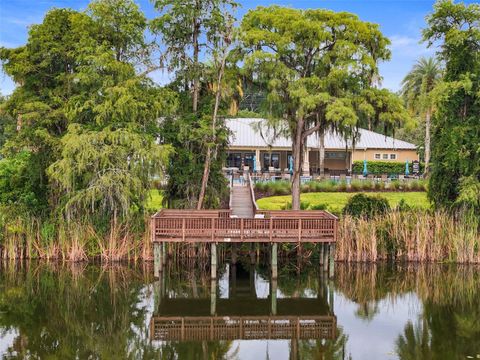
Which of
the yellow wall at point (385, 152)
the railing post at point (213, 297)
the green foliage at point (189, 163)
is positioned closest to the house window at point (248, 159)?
the yellow wall at point (385, 152)

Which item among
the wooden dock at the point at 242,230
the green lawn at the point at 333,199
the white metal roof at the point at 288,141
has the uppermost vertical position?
the white metal roof at the point at 288,141

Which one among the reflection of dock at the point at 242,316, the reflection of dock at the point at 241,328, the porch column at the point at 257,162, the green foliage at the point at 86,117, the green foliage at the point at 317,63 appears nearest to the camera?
the reflection of dock at the point at 241,328

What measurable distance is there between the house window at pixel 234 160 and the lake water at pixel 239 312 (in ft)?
90.2

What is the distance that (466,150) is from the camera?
24266 millimetres

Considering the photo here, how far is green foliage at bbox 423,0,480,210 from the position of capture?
23984mm

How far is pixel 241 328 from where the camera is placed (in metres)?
16.4

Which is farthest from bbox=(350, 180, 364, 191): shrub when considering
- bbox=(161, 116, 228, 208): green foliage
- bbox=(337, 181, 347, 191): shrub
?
bbox=(161, 116, 228, 208): green foliage

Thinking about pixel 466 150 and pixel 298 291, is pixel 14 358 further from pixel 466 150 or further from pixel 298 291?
pixel 466 150

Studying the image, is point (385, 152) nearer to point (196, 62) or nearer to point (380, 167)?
point (380, 167)

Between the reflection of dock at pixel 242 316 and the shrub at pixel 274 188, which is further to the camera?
the shrub at pixel 274 188

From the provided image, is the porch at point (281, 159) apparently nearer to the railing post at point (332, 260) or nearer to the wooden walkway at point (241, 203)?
the wooden walkway at point (241, 203)

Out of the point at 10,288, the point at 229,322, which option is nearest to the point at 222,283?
the point at 229,322

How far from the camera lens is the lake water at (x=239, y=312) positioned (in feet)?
48.2

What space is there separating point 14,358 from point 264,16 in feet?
58.2
